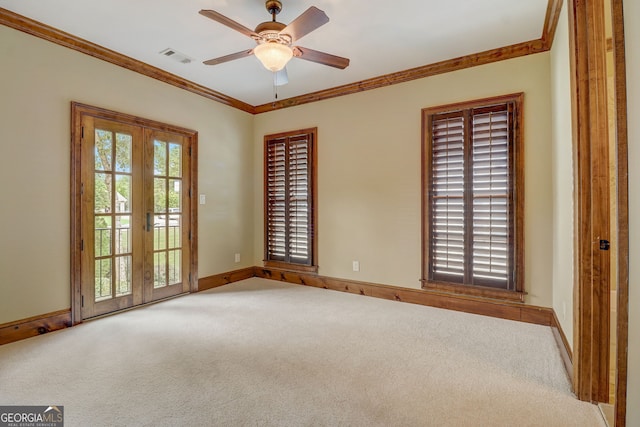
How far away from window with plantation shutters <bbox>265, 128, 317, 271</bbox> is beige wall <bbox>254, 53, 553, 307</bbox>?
0.55ft

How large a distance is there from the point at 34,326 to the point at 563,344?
4.57 meters

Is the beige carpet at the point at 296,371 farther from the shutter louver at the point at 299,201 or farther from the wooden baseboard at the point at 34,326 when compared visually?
the shutter louver at the point at 299,201

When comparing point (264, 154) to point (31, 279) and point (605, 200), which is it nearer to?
point (31, 279)

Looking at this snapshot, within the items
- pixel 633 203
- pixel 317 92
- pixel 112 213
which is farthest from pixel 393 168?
pixel 112 213

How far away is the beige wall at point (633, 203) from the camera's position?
1030 millimetres

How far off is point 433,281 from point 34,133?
4.31m

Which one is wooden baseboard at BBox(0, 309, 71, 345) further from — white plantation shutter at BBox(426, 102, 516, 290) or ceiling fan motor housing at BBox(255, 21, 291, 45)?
white plantation shutter at BBox(426, 102, 516, 290)

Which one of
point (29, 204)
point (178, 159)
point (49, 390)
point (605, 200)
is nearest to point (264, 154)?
point (178, 159)

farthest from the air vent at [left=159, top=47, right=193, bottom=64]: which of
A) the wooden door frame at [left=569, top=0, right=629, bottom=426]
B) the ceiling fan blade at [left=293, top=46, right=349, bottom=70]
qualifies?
the wooden door frame at [left=569, top=0, right=629, bottom=426]

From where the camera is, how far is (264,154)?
5.29 m

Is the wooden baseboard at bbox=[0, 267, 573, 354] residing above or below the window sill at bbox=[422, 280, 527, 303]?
below

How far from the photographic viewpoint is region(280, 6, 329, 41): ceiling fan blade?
2.15 meters

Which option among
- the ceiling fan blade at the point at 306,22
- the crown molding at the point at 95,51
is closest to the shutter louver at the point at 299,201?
the crown molding at the point at 95,51

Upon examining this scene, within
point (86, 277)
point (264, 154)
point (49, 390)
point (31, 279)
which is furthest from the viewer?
point (264, 154)
